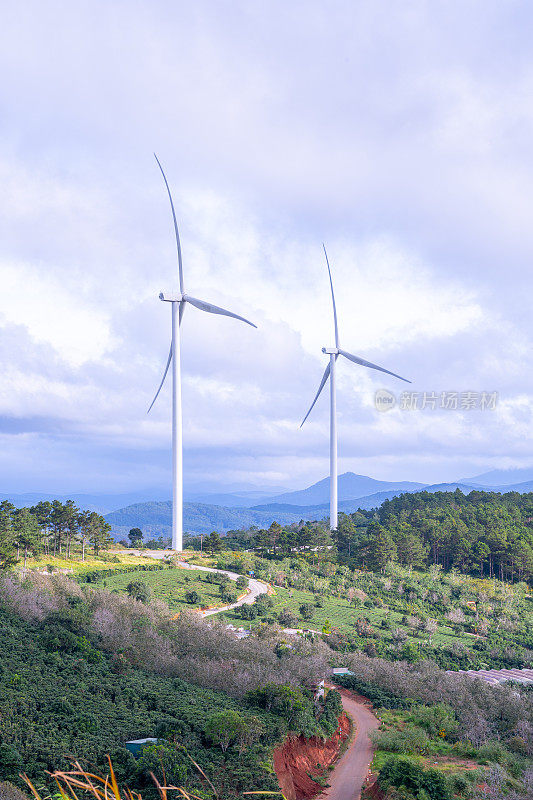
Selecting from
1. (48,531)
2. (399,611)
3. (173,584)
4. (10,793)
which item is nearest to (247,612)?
(173,584)

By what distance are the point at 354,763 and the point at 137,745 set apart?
40.8ft

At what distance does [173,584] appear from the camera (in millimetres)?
68875

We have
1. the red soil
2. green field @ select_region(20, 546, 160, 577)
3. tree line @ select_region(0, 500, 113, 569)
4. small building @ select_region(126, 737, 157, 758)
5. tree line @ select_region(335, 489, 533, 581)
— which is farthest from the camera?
tree line @ select_region(335, 489, 533, 581)

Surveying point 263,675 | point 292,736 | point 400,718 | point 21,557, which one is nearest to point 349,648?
point 400,718

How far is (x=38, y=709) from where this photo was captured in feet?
83.8

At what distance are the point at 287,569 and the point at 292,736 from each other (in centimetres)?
5869

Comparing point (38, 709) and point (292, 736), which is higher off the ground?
point (38, 709)

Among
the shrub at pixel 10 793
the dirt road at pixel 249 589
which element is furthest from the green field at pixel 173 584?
the shrub at pixel 10 793

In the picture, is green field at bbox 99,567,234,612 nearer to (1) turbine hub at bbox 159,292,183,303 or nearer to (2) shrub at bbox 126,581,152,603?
(2) shrub at bbox 126,581,152,603

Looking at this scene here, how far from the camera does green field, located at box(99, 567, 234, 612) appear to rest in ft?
208

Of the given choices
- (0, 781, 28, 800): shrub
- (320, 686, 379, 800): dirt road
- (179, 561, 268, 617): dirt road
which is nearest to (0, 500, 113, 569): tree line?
(179, 561, 268, 617): dirt road

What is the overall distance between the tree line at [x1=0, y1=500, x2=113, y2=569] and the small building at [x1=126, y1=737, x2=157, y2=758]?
43.1 m

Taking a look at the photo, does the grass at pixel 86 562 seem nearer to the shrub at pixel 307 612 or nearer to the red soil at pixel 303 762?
the shrub at pixel 307 612

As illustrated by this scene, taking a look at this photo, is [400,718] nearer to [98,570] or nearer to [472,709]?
[472,709]
